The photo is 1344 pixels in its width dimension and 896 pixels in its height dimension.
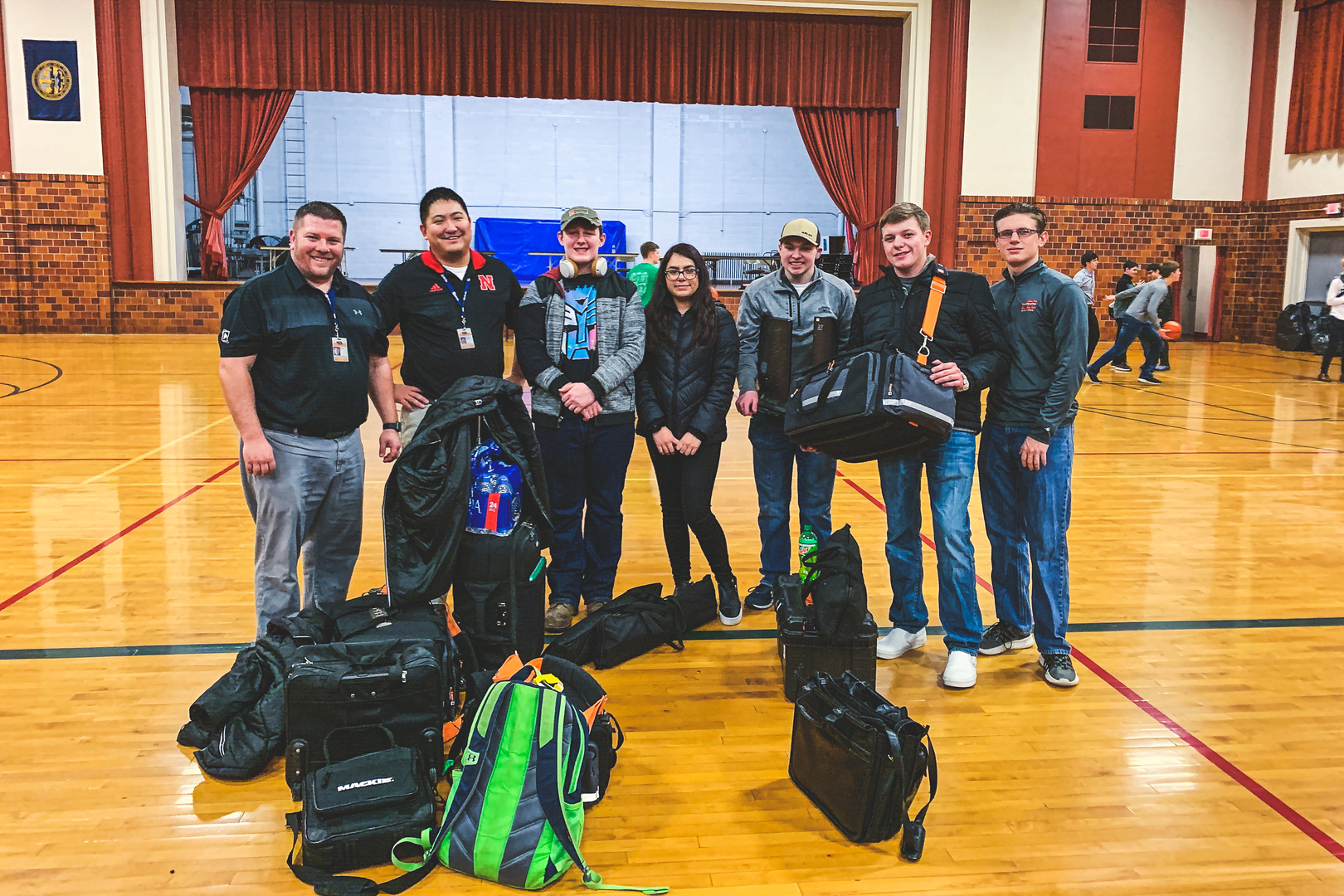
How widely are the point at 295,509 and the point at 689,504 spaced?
152cm

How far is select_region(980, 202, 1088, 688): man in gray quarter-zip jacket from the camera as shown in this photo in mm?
3334

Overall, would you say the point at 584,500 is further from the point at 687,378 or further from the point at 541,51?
the point at 541,51

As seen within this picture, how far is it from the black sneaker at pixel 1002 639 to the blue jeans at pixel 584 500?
154 centimetres

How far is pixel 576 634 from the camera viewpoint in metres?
3.64

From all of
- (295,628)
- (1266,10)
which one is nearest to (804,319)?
(295,628)

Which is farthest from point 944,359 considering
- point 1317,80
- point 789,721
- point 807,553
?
point 1317,80

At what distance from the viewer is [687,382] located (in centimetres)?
397

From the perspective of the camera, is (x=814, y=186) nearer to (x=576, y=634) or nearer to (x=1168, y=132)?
(x=1168, y=132)

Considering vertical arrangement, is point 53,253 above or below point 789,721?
above

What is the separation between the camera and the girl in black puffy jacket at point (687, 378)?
12.9 feet

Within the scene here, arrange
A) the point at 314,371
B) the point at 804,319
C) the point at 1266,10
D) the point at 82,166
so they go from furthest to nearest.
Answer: the point at 1266,10 → the point at 82,166 → the point at 804,319 → the point at 314,371

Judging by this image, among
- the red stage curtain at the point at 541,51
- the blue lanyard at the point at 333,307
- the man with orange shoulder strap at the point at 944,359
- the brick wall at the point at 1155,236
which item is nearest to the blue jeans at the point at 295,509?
the blue lanyard at the point at 333,307

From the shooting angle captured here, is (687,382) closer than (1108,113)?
Yes

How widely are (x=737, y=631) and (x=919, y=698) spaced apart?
876 millimetres
